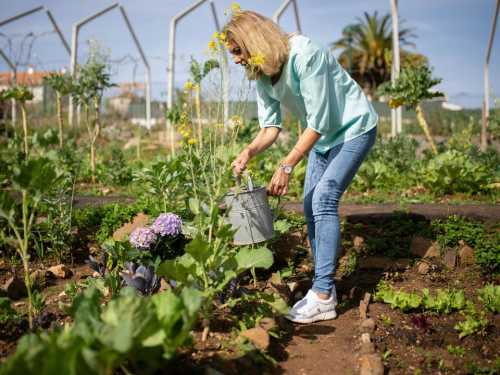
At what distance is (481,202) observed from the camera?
448 cm

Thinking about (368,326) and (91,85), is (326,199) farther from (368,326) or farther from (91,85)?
(91,85)

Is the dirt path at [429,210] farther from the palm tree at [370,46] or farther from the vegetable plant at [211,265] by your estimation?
the palm tree at [370,46]

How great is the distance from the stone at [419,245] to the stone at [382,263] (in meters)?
0.12

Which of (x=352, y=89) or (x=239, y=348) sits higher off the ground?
(x=352, y=89)

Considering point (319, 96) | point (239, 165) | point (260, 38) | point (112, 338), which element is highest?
point (260, 38)

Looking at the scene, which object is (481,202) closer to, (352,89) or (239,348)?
(352,89)

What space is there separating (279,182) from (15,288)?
1.66 metres

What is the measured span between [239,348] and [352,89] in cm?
135

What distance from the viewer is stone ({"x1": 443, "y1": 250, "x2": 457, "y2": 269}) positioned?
302 cm

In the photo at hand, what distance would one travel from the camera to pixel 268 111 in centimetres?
259

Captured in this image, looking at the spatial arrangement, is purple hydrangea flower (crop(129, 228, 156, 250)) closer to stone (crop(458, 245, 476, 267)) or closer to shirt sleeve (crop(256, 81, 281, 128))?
shirt sleeve (crop(256, 81, 281, 128))

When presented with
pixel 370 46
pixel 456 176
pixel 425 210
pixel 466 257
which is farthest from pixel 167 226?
pixel 370 46

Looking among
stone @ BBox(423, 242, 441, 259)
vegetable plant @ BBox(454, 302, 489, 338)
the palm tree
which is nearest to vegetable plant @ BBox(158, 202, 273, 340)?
vegetable plant @ BBox(454, 302, 489, 338)

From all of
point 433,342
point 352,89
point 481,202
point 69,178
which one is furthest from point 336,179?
point 481,202
